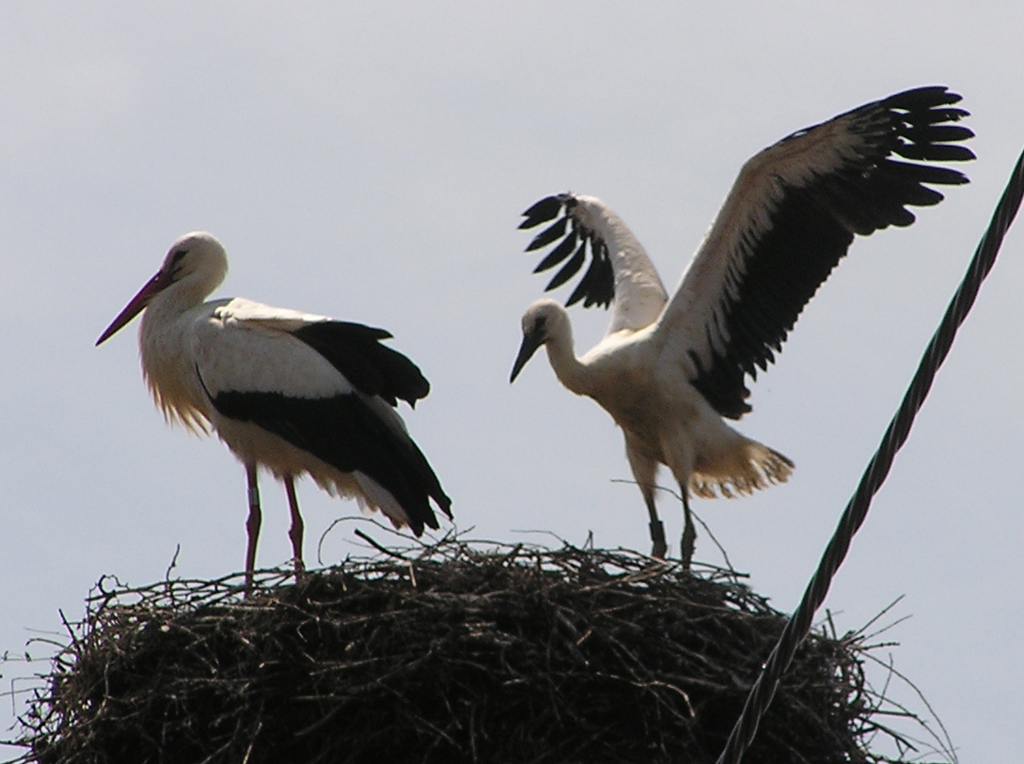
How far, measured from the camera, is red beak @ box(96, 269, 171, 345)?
7875 millimetres

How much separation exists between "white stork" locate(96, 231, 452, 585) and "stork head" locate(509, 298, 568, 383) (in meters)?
0.87

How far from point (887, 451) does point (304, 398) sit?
3653 millimetres

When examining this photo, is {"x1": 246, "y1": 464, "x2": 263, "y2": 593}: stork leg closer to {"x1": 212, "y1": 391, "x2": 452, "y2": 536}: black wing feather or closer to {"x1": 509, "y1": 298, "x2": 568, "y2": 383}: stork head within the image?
{"x1": 212, "y1": 391, "x2": 452, "y2": 536}: black wing feather

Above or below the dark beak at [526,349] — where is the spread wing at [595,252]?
above

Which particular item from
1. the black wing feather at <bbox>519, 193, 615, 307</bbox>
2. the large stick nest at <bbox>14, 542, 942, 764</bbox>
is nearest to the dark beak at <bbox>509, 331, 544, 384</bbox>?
the black wing feather at <bbox>519, 193, 615, 307</bbox>

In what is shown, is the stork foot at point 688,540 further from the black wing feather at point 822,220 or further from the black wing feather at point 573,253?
the black wing feather at point 573,253

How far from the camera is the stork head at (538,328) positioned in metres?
7.77

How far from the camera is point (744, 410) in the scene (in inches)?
304

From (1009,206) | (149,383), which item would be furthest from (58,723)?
(1009,206)

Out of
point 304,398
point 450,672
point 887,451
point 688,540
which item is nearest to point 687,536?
point 688,540

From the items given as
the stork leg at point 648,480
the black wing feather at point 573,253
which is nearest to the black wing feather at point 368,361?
the stork leg at point 648,480

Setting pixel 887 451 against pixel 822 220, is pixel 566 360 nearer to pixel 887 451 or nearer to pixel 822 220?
pixel 822 220

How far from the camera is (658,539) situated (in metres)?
7.68

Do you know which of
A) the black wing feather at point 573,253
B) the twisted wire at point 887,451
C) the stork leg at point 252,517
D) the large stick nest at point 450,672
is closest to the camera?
the twisted wire at point 887,451
